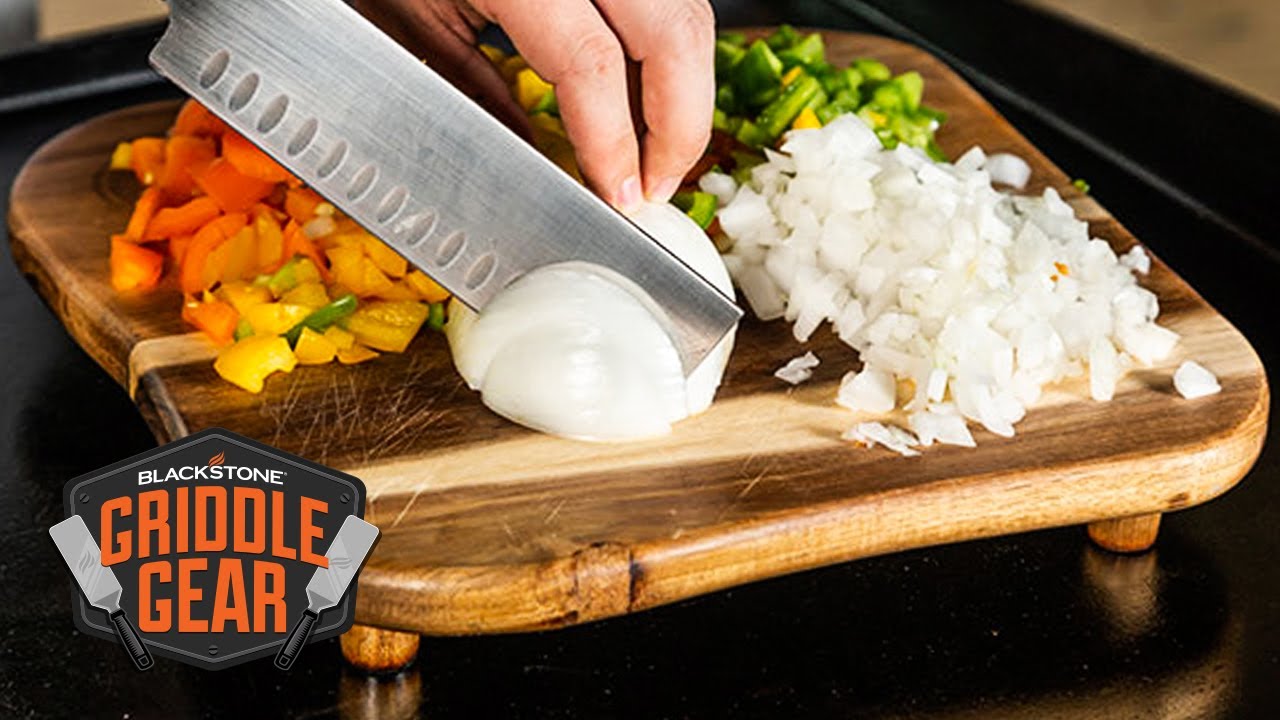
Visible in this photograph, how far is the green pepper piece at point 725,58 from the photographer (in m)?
2.08

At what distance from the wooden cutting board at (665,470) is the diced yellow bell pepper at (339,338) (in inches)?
0.9

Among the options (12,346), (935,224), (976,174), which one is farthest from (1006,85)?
(12,346)

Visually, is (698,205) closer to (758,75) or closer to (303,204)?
(758,75)

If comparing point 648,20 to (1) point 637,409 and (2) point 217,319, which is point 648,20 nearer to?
(1) point 637,409

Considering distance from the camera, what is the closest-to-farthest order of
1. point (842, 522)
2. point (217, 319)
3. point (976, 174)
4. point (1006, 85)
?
point (842, 522), point (217, 319), point (976, 174), point (1006, 85)

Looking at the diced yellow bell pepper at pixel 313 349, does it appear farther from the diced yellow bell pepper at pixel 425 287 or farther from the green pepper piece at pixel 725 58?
the green pepper piece at pixel 725 58

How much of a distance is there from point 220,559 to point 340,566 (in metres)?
0.11

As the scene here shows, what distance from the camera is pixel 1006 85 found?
249 centimetres

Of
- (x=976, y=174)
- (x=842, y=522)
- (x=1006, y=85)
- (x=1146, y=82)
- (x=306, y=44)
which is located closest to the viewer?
(x=842, y=522)

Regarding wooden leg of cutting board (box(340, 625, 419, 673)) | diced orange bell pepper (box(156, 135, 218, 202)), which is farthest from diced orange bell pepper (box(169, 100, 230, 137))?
wooden leg of cutting board (box(340, 625, 419, 673))

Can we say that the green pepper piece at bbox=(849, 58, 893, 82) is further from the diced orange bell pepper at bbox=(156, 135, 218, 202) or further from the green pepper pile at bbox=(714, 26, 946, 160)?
the diced orange bell pepper at bbox=(156, 135, 218, 202)

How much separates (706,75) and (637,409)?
329 millimetres

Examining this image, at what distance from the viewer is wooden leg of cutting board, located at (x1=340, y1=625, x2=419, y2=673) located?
142cm

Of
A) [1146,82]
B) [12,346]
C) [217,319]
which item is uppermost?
[1146,82]
